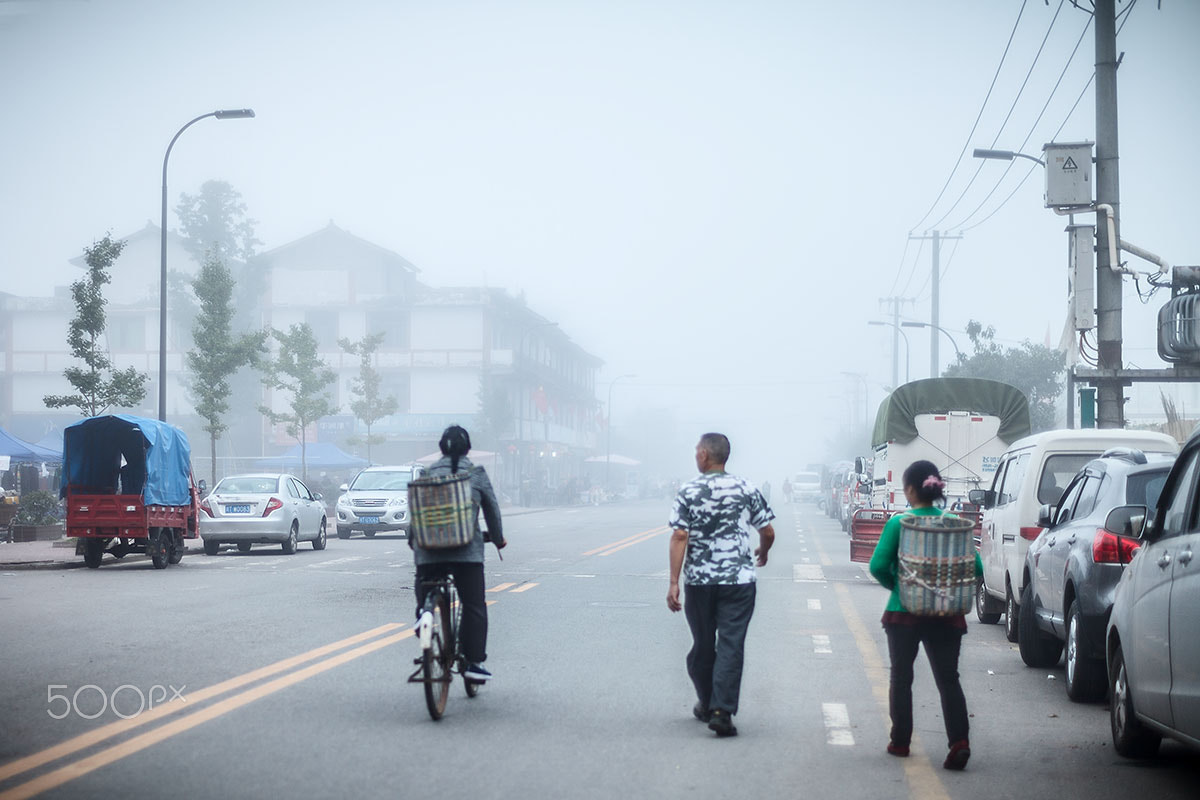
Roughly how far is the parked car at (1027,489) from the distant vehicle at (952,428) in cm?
904

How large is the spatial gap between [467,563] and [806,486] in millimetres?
78014

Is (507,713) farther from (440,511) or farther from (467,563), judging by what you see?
(440,511)

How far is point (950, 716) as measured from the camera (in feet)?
23.3

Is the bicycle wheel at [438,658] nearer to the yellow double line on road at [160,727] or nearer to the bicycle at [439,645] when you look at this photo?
the bicycle at [439,645]

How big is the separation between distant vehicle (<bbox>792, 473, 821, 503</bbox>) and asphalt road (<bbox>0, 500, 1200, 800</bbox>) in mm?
70030

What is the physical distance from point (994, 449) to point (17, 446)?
84.0 feet

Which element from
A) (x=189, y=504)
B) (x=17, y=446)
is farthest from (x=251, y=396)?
(x=189, y=504)

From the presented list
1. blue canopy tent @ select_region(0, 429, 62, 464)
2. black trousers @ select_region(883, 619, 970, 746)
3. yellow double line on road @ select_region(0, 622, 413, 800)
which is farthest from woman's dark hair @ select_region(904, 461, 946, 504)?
blue canopy tent @ select_region(0, 429, 62, 464)

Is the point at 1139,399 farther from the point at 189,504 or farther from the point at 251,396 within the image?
the point at 251,396

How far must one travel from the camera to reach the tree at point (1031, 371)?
1718 inches

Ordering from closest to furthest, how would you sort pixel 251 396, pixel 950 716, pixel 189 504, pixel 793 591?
pixel 950 716 < pixel 793 591 < pixel 189 504 < pixel 251 396

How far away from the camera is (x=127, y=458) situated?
2281 centimetres

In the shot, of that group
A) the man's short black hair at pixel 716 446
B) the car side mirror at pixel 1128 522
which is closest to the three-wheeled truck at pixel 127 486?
the man's short black hair at pixel 716 446

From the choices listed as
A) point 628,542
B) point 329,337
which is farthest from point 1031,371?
point 329,337
